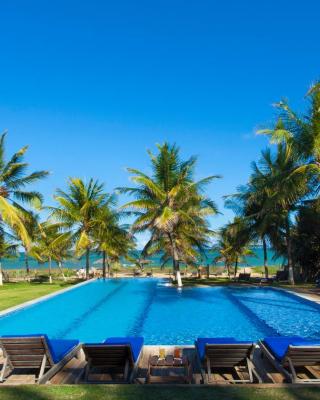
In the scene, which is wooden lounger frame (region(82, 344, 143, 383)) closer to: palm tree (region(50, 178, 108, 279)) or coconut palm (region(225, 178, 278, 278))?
coconut palm (region(225, 178, 278, 278))

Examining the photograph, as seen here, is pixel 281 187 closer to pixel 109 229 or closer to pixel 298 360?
pixel 298 360

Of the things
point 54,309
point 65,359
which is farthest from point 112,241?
point 65,359

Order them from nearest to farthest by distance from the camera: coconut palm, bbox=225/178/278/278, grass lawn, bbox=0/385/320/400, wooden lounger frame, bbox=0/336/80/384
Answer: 1. grass lawn, bbox=0/385/320/400
2. wooden lounger frame, bbox=0/336/80/384
3. coconut palm, bbox=225/178/278/278

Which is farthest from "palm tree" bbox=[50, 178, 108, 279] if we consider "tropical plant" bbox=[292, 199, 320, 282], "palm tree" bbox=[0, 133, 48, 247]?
"tropical plant" bbox=[292, 199, 320, 282]

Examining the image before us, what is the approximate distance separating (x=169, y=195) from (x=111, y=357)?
48.4 feet

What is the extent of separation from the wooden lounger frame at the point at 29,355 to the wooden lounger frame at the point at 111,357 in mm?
610

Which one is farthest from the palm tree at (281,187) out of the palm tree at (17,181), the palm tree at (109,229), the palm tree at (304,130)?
the palm tree at (17,181)

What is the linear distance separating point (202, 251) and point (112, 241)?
7.18m

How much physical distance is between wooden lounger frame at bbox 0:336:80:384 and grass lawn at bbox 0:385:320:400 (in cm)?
80

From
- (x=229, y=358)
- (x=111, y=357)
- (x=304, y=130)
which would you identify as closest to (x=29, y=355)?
(x=111, y=357)

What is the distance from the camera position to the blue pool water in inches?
396

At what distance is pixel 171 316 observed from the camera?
40.7ft

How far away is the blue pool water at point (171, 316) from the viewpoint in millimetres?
10047

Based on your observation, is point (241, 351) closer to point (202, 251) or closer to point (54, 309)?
point (54, 309)
